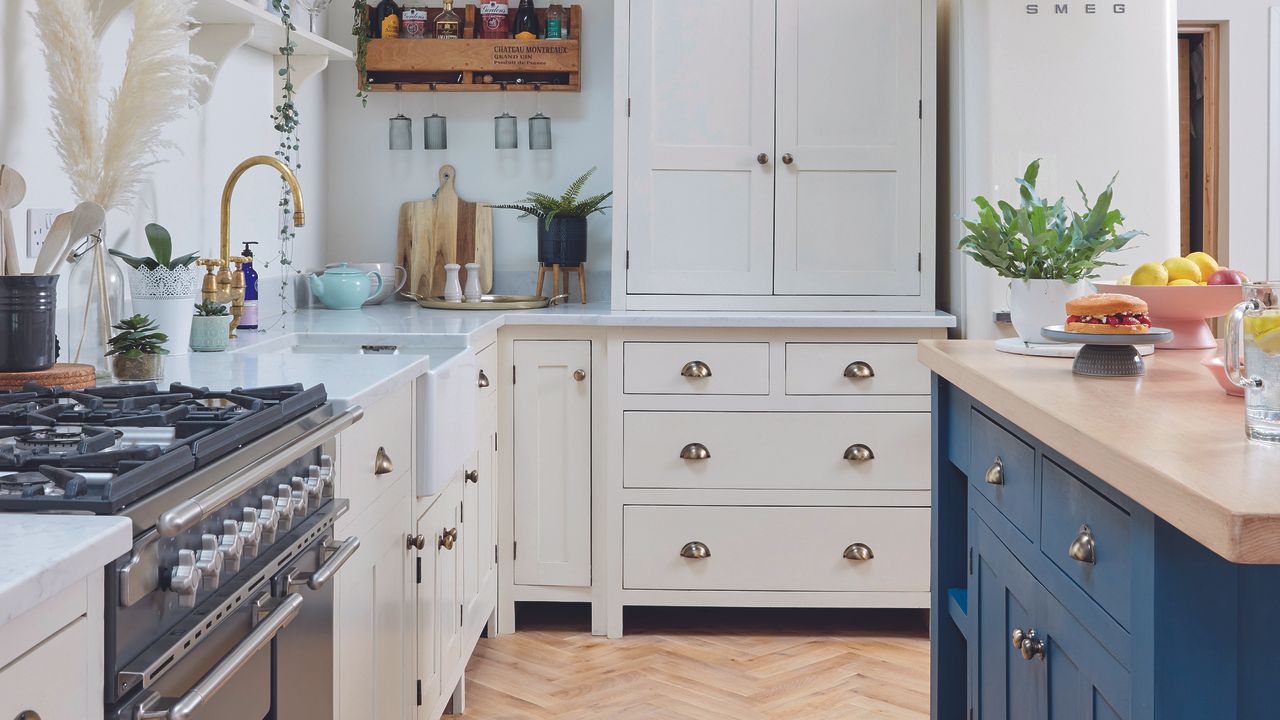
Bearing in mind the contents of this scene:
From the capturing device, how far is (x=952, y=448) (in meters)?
2.12

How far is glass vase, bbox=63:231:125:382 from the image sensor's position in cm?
201

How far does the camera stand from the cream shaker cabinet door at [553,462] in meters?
3.28

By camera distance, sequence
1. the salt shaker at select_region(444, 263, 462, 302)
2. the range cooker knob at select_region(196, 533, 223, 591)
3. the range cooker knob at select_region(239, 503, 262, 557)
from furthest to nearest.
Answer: the salt shaker at select_region(444, 263, 462, 302)
the range cooker knob at select_region(239, 503, 262, 557)
the range cooker knob at select_region(196, 533, 223, 591)

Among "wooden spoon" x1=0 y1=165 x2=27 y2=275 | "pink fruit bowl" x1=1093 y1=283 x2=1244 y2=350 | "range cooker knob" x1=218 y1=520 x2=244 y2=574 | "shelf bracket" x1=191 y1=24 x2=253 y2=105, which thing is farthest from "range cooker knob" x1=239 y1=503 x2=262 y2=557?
"shelf bracket" x1=191 y1=24 x2=253 y2=105

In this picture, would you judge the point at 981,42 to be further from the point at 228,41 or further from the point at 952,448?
the point at 228,41

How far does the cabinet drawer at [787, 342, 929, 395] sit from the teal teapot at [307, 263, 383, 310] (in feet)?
4.00

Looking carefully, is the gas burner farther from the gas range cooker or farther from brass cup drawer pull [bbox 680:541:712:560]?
brass cup drawer pull [bbox 680:541:712:560]

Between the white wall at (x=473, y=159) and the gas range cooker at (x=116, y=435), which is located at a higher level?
the white wall at (x=473, y=159)

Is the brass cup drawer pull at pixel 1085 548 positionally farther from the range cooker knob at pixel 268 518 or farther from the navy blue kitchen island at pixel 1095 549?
the range cooker knob at pixel 268 518

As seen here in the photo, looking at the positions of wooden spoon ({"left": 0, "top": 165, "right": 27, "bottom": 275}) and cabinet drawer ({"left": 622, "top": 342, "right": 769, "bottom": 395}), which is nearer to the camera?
wooden spoon ({"left": 0, "top": 165, "right": 27, "bottom": 275})

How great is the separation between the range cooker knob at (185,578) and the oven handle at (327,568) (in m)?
0.31

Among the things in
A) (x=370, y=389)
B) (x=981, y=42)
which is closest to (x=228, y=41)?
(x=370, y=389)

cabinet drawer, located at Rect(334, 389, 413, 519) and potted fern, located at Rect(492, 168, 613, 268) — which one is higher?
potted fern, located at Rect(492, 168, 613, 268)

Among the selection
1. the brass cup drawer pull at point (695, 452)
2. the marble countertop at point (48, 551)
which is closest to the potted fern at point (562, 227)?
the brass cup drawer pull at point (695, 452)
